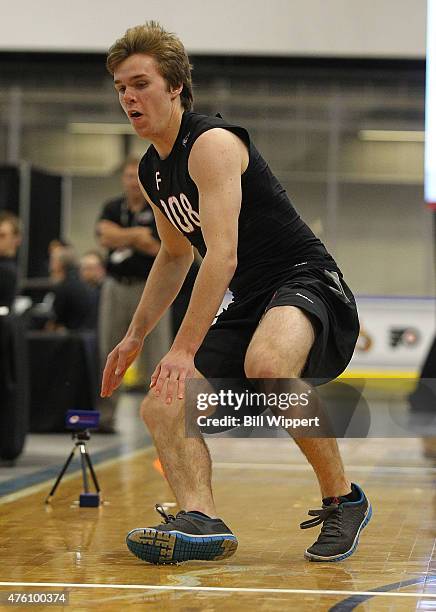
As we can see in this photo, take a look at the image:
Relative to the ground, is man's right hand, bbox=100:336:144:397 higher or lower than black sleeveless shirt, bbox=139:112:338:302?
lower

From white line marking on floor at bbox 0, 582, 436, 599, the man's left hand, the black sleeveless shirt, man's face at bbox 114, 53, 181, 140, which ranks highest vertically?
man's face at bbox 114, 53, 181, 140

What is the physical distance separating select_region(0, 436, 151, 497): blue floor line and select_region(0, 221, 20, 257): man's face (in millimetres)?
1157

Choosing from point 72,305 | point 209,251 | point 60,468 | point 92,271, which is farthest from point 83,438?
point 92,271

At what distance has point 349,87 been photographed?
529 inches

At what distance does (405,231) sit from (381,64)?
4.80 meters

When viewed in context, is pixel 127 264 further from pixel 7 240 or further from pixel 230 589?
pixel 230 589

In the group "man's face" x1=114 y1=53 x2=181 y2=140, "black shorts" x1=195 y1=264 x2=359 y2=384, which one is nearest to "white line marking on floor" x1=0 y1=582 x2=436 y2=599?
"black shorts" x1=195 y1=264 x2=359 y2=384

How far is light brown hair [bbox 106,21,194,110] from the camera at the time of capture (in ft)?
11.0

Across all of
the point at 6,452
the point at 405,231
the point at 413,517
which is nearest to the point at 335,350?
the point at 413,517

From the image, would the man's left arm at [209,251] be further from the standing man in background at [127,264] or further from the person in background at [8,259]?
the standing man in background at [127,264]

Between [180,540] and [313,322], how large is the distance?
2.33ft

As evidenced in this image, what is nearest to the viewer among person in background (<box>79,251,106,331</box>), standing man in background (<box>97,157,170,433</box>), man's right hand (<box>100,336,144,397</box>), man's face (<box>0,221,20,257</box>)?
man's right hand (<box>100,336,144,397</box>)

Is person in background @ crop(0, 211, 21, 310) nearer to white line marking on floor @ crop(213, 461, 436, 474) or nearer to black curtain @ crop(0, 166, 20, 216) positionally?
white line marking on floor @ crop(213, 461, 436, 474)

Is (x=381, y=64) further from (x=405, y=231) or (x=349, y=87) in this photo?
(x=405, y=231)
